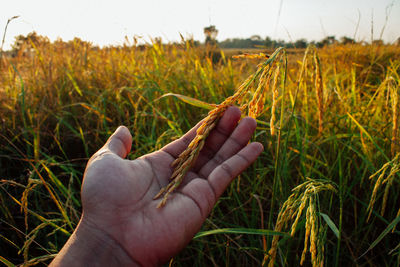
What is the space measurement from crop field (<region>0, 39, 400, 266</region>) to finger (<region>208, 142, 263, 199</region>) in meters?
0.14

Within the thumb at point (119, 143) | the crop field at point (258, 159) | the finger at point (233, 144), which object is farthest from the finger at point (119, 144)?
the finger at point (233, 144)

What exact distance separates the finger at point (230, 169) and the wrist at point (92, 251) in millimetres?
453

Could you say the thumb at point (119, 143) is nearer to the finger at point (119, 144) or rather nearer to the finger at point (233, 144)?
the finger at point (119, 144)

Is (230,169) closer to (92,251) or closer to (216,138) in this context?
(216,138)

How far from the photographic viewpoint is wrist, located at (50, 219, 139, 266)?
934 mm

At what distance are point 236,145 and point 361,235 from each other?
0.94m

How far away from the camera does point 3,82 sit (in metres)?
3.06

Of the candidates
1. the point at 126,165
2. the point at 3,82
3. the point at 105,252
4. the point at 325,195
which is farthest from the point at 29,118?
the point at 325,195

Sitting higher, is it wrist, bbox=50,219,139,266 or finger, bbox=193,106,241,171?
finger, bbox=193,106,241,171

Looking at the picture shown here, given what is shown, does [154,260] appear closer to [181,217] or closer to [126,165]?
[181,217]

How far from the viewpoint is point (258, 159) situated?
70.7 inches

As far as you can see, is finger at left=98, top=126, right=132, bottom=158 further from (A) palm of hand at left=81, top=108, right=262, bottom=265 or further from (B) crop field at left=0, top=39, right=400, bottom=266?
(B) crop field at left=0, top=39, right=400, bottom=266

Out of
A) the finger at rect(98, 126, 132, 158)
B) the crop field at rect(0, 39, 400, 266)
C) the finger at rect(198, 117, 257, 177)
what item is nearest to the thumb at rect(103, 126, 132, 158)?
the finger at rect(98, 126, 132, 158)

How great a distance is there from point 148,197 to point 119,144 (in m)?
0.32
